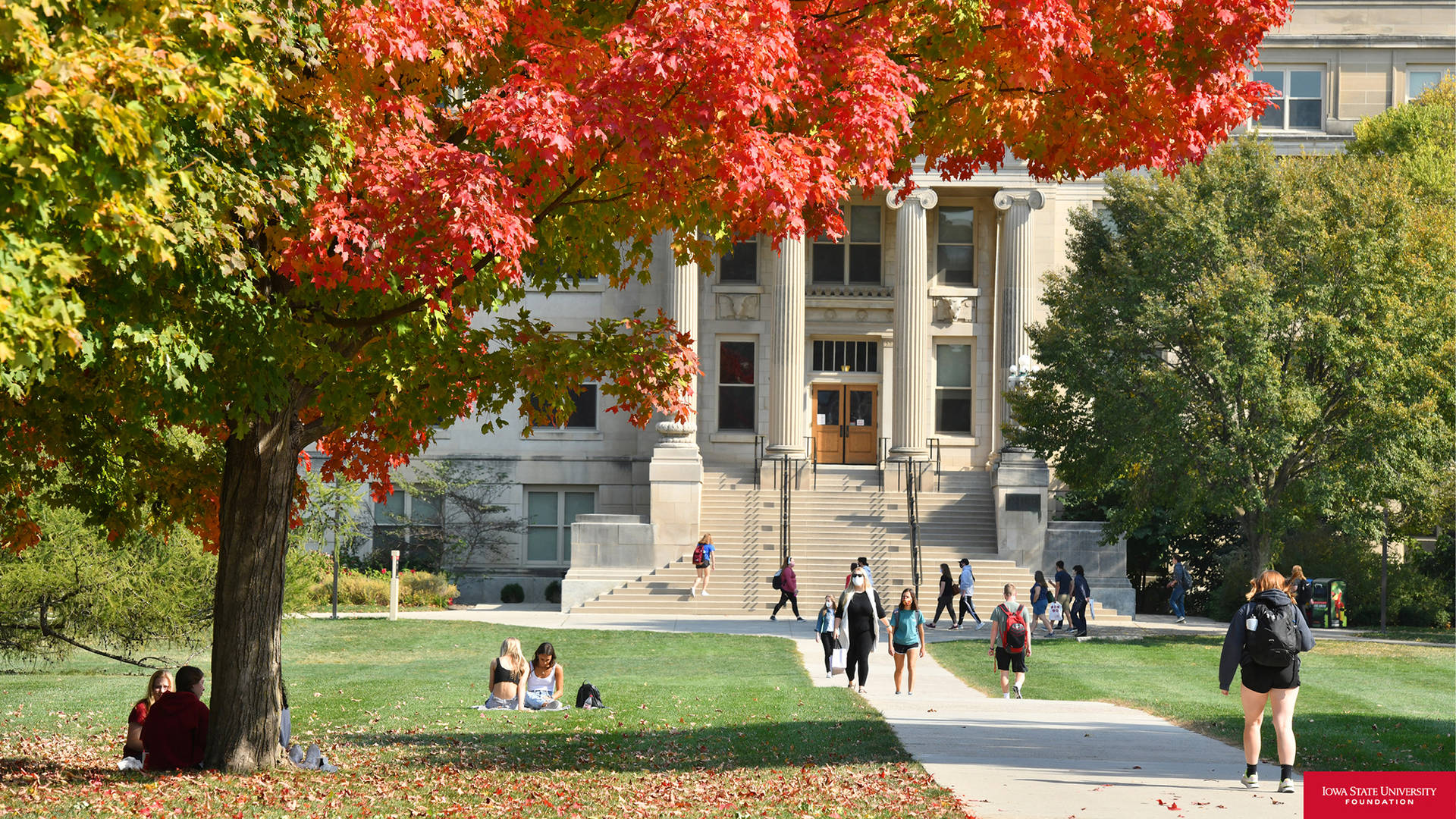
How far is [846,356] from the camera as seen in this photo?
40750 millimetres

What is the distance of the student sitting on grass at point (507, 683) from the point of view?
51.5 feet

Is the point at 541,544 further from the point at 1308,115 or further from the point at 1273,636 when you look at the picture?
the point at 1273,636

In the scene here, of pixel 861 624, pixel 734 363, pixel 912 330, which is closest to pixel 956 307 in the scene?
pixel 912 330

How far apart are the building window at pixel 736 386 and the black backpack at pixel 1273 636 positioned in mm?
29808

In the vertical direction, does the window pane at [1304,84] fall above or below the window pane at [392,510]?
above

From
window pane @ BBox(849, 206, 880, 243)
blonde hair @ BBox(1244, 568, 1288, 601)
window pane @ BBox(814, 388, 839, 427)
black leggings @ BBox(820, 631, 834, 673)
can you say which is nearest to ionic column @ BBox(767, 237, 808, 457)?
window pane @ BBox(814, 388, 839, 427)

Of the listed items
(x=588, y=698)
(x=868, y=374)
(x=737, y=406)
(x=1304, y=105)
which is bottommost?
(x=588, y=698)

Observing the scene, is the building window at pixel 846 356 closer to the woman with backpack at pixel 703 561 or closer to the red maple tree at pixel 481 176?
the woman with backpack at pixel 703 561

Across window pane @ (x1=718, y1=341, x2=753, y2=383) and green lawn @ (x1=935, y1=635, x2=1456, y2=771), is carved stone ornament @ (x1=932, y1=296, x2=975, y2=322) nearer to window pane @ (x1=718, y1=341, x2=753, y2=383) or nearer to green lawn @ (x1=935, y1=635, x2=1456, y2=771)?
window pane @ (x1=718, y1=341, x2=753, y2=383)

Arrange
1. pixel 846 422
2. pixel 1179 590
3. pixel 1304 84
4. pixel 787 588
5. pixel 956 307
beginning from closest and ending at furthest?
pixel 787 588
pixel 1179 590
pixel 956 307
pixel 846 422
pixel 1304 84

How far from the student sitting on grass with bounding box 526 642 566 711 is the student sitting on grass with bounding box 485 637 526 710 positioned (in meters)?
0.13

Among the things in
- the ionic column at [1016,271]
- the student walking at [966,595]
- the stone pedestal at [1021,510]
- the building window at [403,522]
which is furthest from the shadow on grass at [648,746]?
the building window at [403,522]

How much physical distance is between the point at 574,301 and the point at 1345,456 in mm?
21306

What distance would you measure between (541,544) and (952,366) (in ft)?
42.9
